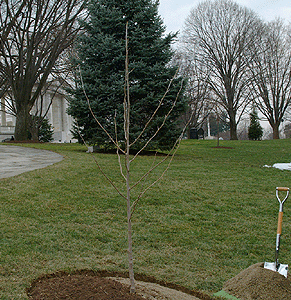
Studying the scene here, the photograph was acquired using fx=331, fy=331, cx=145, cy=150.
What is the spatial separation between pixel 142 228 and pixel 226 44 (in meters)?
26.9

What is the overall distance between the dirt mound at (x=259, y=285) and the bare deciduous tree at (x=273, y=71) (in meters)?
26.9

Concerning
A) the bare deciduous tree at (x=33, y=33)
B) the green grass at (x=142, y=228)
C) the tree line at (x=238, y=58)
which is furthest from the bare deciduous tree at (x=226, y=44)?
the green grass at (x=142, y=228)

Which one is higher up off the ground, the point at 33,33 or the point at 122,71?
the point at 33,33

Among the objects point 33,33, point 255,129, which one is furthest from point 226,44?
point 33,33

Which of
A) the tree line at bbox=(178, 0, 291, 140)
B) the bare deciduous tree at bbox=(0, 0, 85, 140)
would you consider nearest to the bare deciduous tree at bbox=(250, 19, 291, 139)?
the tree line at bbox=(178, 0, 291, 140)

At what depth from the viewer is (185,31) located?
93.8 ft

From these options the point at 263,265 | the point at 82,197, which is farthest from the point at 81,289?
the point at 82,197

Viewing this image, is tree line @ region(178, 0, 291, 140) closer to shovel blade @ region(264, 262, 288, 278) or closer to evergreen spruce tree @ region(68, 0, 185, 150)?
evergreen spruce tree @ region(68, 0, 185, 150)

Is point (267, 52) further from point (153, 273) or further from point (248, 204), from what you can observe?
point (153, 273)

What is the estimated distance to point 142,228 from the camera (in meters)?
3.96

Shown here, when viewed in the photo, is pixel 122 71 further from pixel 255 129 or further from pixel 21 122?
pixel 255 129

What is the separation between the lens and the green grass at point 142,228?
2.91 meters

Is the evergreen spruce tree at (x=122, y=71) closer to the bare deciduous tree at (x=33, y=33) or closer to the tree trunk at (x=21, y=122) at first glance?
the bare deciduous tree at (x=33, y=33)

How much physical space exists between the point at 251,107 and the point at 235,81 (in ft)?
11.6
